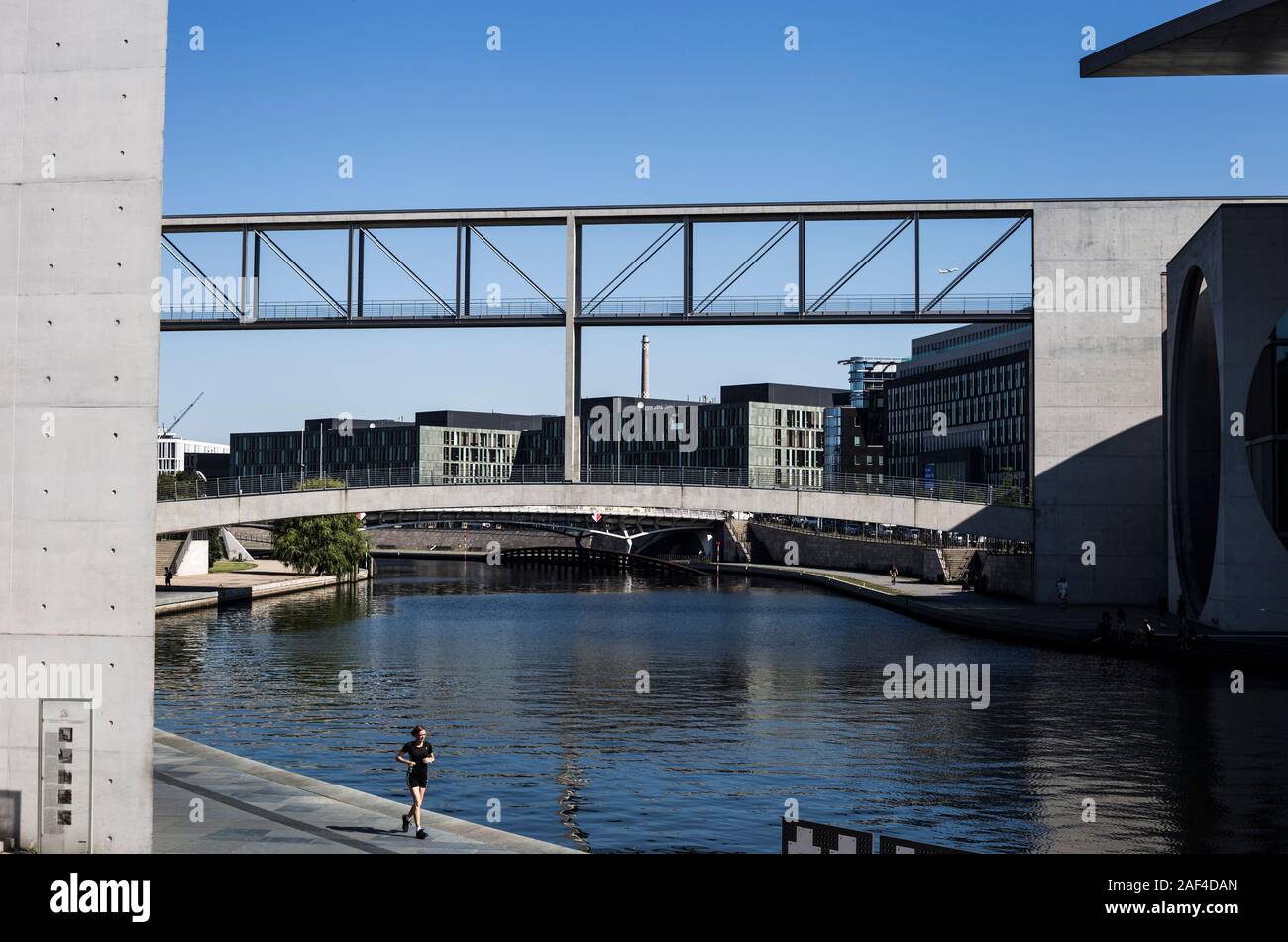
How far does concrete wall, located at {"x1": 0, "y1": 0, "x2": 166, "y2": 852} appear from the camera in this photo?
14477mm

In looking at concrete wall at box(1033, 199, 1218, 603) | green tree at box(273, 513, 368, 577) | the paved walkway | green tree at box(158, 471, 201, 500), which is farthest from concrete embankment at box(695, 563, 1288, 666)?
green tree at box(158, 471, 201, 500)

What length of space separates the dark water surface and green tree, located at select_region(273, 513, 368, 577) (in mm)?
28183

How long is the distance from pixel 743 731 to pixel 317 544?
59810 millimetres

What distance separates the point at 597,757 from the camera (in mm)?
27594

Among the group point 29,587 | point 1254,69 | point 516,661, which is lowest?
point 516,661

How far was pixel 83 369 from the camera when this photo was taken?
47.9ft

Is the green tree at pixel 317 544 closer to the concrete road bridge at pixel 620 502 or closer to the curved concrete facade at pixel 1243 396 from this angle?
the concrete road bridge at pixel 620 502

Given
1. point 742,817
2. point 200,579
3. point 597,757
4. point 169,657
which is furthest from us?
point 200,579
